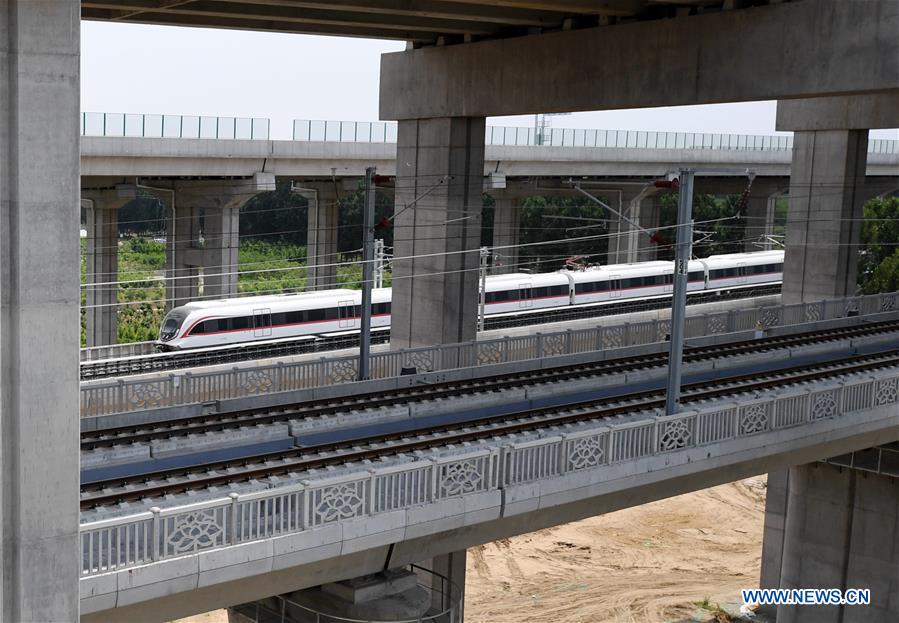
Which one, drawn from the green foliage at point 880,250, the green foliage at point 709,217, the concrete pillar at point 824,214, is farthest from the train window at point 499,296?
the green foliage at point 709,217

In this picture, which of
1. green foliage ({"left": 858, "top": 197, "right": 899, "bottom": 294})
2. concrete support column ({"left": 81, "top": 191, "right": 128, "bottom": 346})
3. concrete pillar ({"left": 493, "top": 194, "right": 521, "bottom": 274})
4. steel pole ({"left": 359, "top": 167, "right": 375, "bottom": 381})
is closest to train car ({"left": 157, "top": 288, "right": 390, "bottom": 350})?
concrete support column ({"left": 81, "top": 191, "right": 128, "bottom": 346})

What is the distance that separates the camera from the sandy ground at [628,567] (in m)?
33.9

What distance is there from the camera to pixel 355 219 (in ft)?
308

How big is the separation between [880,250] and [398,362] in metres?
50.4

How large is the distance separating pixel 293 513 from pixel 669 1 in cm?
1294

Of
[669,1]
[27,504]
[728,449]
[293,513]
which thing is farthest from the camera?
[669,1]

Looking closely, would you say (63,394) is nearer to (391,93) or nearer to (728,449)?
(728,449)

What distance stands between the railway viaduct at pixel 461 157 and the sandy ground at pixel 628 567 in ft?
13.3

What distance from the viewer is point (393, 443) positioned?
18.8m

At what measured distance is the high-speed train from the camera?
4006 cm

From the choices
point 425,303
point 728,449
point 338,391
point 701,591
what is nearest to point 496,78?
point 425,303

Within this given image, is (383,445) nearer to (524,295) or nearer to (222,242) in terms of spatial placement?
(222,242)

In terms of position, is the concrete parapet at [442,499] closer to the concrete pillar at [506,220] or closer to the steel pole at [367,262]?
the steel pole at [367,262]

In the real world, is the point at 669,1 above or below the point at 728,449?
above
